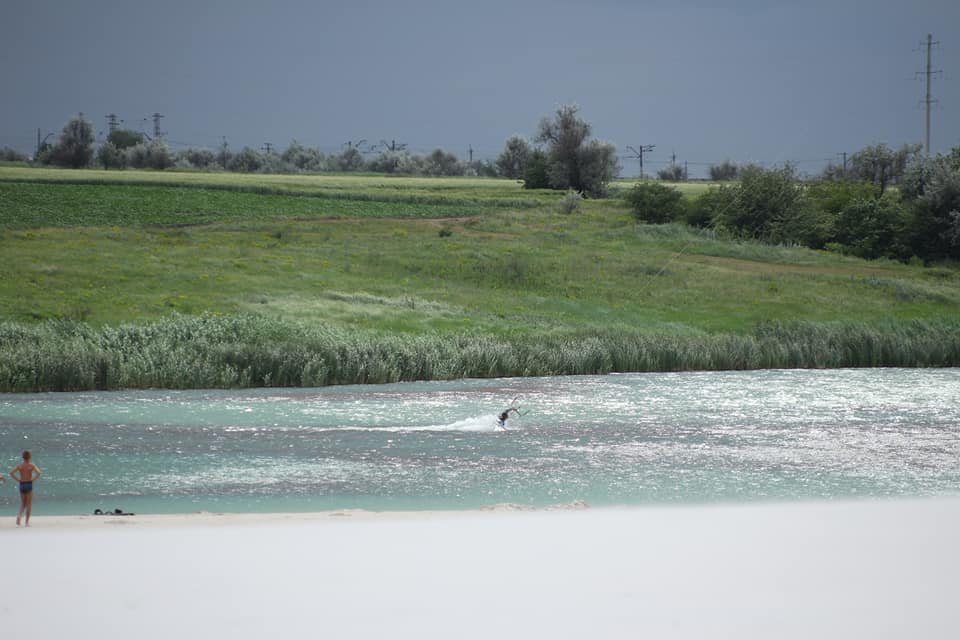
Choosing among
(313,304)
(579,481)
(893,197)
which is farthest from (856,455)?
(893,197)

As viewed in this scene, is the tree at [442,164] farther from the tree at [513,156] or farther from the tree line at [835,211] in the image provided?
the tree line at [835,211]

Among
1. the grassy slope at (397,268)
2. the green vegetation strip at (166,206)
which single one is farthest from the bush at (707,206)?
the green vegetation strip at (166,206)

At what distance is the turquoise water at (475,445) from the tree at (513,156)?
10606 centimetres

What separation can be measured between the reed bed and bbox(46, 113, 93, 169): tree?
233ft

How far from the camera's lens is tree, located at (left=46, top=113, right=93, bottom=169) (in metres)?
106

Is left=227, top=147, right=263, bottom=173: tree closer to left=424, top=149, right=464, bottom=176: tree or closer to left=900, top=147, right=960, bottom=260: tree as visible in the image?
left=424, top=149, right=464, bottom=176: tree

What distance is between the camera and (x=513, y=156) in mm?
141625

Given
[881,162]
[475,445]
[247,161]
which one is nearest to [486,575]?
[475,445]

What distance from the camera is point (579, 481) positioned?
70.1 feet

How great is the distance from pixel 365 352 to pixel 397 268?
2236 centimetres

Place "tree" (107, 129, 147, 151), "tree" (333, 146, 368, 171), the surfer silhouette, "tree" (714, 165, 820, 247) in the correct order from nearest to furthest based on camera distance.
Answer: the surfer silhouette
"tree" (714, 165, 820, 247)
"tree" (107, 129, 147, 151)
"tree" (333, 146, 368, 171)

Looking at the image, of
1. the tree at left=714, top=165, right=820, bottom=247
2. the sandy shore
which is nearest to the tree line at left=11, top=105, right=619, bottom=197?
the tree at left=714, top=165, right=820, bottom=247

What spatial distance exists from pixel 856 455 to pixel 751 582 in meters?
11.9

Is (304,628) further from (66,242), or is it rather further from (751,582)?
(66,242)
